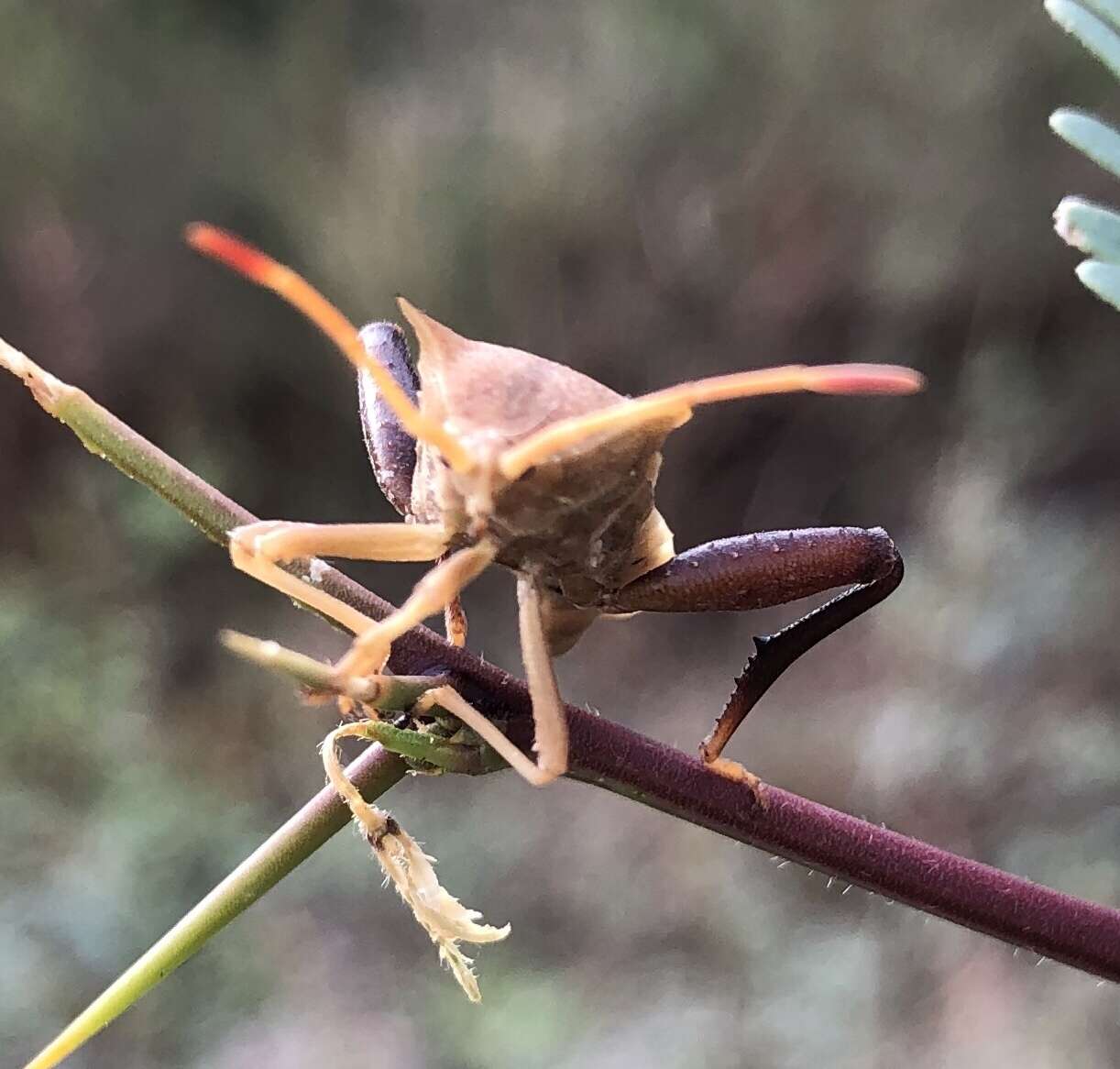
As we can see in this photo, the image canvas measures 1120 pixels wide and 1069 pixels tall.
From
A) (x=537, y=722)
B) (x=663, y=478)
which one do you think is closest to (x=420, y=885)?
(x=537, y=722)

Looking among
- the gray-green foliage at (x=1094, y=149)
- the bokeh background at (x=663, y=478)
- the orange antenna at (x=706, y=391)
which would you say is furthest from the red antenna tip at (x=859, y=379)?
the bokeh background at (x=663, y=478)

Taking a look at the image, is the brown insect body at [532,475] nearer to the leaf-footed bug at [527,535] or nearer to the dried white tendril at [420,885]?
the leaf-footed bug at [527,535]

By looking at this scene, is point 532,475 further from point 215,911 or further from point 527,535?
point 215,911

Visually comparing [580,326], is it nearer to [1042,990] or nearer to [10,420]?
[10,420]

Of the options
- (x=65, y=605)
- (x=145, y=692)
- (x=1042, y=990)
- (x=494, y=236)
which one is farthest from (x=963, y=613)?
(x=65, y=605)

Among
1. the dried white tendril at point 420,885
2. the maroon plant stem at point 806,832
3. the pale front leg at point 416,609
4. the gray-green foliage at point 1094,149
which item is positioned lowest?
the dried white tendril at point 420,885

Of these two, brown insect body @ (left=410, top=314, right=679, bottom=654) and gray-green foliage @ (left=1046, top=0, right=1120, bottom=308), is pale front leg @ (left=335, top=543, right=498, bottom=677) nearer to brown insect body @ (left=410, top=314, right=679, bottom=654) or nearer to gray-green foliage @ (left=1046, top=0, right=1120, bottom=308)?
brown insect body @ (left=410, top=314, right=679, bottom=654)
